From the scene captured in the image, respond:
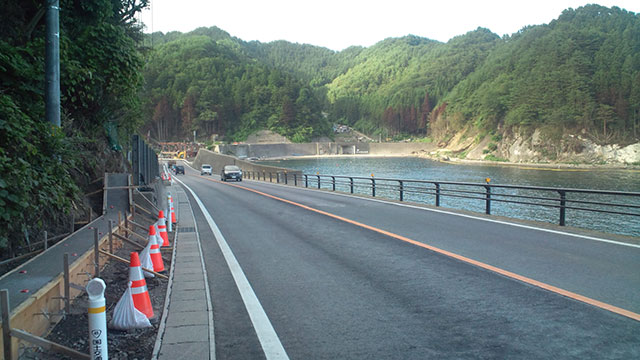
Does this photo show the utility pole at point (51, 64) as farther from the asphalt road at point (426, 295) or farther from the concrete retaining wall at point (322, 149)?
the concrete retaining wall at point (322, 149)

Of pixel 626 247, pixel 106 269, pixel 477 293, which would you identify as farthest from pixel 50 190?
pixel 626 247

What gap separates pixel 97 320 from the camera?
12.4 feet

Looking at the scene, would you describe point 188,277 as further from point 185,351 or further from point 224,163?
point 224,163

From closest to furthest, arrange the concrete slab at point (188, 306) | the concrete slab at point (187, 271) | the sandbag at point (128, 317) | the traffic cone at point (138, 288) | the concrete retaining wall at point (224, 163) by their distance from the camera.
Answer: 1. the sandbag at point (128, 317)
2. the traffic cone at point (138, 288)
3. the concrete slab at point (188, 306)
4. the concrete slab at point (187, 271)
5. the concrete retaining wall at point (224, 163)

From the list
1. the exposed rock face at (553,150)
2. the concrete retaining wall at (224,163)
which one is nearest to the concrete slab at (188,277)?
the concrete retaining wall at (224,163)

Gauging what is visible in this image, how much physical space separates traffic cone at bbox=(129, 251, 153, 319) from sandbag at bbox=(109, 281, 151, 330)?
0.58ft

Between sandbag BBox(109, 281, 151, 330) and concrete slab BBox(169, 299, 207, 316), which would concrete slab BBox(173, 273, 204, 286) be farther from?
sandbag BBox(109, 281, 151, 330)

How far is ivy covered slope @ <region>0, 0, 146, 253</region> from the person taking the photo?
5.56m

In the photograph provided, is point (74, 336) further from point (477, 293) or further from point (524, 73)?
point (524, 73)

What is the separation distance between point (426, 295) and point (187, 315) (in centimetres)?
295

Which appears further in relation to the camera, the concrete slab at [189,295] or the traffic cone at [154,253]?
the traffic cone at [154,253]

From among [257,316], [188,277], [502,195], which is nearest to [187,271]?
[188,277]

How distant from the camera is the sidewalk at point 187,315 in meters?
4.32

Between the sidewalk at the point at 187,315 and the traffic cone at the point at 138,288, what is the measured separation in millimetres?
235
